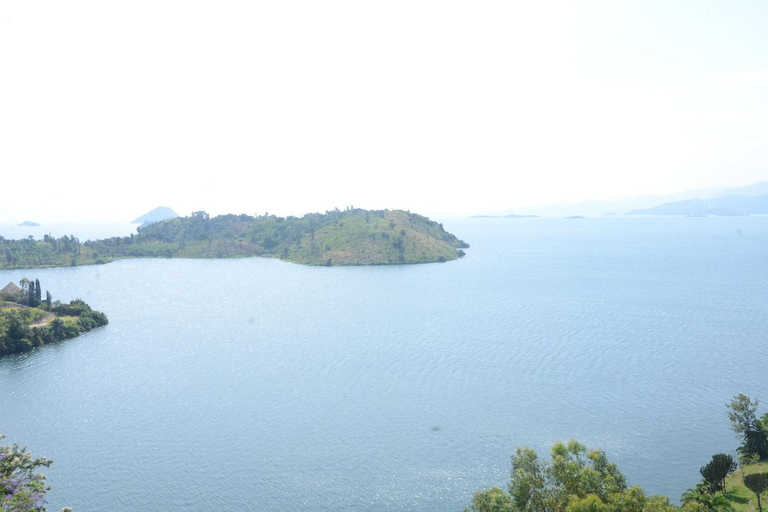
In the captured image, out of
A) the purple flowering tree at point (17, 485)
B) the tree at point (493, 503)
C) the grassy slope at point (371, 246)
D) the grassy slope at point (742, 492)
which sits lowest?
the grassy slope at point (742, 492)

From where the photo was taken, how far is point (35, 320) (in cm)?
8100

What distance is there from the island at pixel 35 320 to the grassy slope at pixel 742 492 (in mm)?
82080

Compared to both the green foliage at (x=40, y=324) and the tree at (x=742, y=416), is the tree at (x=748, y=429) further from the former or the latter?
the green foliage at (x=40, y=324)

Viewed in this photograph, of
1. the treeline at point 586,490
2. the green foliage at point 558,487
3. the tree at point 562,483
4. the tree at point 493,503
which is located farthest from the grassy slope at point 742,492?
the tree at point 493,503

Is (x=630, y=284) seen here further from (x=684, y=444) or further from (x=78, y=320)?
(x=78, y=320)

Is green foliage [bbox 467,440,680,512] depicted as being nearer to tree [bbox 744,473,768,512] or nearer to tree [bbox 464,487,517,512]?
tree [bbox 464,487,517,512]

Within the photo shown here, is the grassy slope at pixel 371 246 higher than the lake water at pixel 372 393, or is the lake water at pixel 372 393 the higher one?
the grassy slope at pixel 371 246

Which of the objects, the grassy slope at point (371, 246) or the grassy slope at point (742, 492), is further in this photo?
the grassy slope at point (371, 246)

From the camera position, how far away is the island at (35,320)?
7094 centimetres

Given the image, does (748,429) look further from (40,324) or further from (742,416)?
(40,324)

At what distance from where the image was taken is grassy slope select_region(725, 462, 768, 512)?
31580 mm

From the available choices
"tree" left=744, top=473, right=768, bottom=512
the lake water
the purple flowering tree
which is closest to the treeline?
"tree" left=744, top=473, right=768, bottom=512

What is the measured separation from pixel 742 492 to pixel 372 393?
31518 millimetres

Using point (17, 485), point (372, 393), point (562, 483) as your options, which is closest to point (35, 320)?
point (372, 393)
